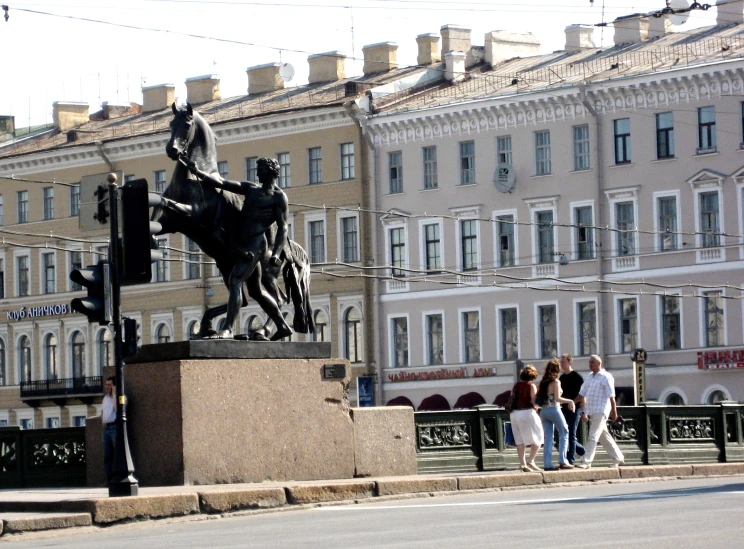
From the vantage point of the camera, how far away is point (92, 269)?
55.0ft

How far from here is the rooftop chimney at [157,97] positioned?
70375 millimetres

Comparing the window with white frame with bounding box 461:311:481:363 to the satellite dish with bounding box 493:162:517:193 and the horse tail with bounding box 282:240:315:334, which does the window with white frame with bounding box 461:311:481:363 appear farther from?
the horse tail with bounding box 282:240:315:334

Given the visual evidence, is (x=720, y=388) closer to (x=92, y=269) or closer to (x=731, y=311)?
(x=731, y=311)

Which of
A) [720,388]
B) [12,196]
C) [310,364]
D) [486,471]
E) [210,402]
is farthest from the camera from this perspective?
[12,196]

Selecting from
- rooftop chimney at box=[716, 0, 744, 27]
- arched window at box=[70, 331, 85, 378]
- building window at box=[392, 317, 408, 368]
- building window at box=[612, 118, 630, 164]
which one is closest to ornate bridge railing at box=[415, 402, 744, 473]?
building window at box=[612, 118, 630, 164]

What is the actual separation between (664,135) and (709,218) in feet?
9.19

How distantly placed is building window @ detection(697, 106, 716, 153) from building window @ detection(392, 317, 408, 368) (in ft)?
37.4

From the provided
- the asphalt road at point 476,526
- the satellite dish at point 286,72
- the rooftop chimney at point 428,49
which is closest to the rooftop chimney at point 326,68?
the satellite dish at point 286,72

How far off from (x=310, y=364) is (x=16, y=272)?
A: 52.9 meters

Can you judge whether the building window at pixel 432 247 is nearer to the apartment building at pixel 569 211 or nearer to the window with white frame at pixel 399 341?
the apartment building at pixel 569 211

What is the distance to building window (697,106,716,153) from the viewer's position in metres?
54.2

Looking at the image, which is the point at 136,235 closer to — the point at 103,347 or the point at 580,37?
the point at 580,37

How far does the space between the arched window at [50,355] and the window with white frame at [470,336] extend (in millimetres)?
17405

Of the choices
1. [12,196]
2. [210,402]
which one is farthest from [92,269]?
[12,196]
